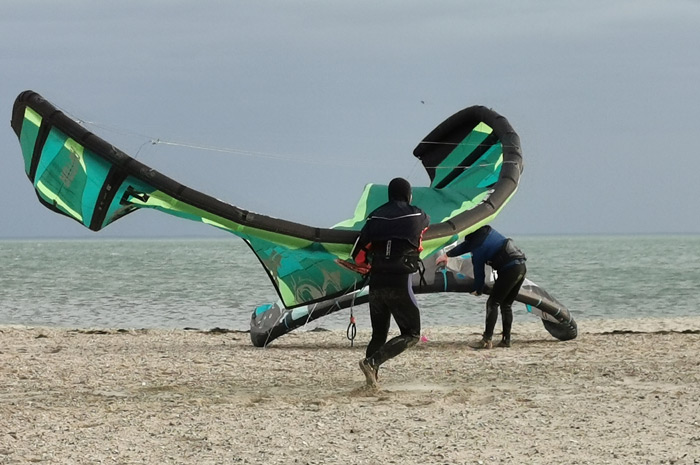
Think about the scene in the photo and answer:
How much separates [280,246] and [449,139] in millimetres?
4374

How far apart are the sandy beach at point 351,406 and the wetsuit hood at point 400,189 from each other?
5.21ft

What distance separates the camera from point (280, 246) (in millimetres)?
8539

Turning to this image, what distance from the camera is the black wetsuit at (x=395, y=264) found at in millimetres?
7707

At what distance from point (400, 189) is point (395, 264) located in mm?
622

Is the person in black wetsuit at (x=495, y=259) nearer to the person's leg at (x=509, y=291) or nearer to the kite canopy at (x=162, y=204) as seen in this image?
the person's leg at (x=509, y=291)

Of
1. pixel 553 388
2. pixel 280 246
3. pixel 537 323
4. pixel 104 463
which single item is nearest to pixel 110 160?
pixel 280 246

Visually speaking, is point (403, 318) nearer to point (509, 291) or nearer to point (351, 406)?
point (351, 406)

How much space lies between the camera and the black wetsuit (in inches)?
303

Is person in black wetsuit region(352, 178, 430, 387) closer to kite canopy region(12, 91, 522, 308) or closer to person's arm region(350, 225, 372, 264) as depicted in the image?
person's arm region(350, 225, 372, 264)

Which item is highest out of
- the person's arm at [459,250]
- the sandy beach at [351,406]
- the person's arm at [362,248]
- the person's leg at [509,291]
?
the person's arm at [362,248]

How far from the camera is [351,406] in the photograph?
7309 mm

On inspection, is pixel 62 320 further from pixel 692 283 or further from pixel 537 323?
pixel 692 283

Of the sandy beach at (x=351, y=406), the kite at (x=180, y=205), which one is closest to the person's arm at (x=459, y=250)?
the kite at (x=180, y=205)

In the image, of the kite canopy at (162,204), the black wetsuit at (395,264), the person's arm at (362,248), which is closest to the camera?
the black wetsuit at (395,264)
